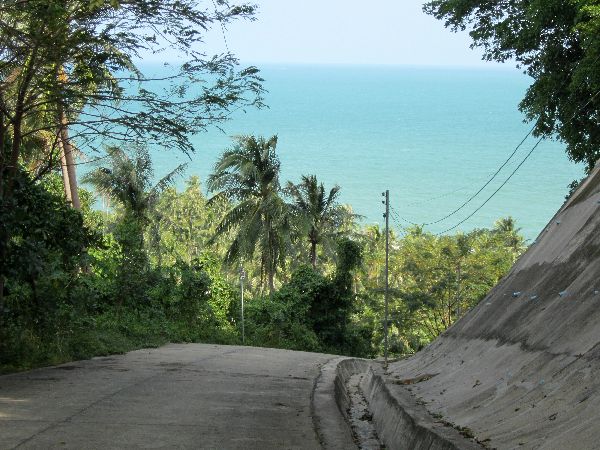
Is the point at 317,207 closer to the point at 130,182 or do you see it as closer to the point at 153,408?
the point at 130,182

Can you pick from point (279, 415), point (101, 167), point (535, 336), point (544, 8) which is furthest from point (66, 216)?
point (101, 167)

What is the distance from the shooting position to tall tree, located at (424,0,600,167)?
21250 mm

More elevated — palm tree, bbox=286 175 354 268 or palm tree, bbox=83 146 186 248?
palm tree, bbox=83 146 186 248

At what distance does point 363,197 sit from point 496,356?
150234 millimetres

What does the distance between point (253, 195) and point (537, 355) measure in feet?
114

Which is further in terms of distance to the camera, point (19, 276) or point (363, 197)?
point (363, 197)

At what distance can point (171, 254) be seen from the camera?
55812 mm

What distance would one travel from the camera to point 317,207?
44.8 metres

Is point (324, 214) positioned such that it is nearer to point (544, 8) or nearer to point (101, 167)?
point (101, 167)

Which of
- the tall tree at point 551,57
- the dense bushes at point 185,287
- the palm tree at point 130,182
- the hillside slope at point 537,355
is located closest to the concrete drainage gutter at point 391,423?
the hillside slope at point 537,355

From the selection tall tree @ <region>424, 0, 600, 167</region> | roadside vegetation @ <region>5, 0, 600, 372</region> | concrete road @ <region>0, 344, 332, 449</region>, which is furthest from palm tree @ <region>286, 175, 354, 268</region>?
concrete road @ <region>0, 344, 332, 449</region>

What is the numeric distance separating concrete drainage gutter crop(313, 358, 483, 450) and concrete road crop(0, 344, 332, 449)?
23 centimetres

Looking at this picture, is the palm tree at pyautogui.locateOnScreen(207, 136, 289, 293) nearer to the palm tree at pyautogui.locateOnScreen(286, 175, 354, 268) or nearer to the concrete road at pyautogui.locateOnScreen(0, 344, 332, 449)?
the palm tree at pyautogui.locateOnScreen(286, 175, 354, 268)

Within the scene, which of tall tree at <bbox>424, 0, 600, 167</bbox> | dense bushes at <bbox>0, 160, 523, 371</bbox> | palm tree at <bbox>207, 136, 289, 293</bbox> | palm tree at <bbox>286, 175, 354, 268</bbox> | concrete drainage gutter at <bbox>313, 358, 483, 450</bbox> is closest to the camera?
concrete drainage gutter at <bbox>313, 358, 483, 450</bbox>
